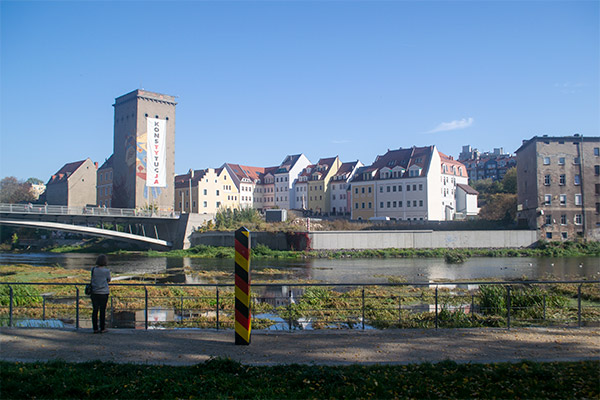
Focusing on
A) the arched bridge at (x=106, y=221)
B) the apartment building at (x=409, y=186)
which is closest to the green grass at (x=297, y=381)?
the arched bridge at (x=106, y=221)

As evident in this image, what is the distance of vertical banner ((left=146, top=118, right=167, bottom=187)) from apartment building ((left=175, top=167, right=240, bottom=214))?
835 cm

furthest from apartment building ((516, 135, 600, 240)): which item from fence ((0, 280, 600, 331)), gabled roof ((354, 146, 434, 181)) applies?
fence ((0, 280, 600, 331))

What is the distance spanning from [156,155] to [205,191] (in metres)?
13.8

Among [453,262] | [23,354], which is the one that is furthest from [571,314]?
[453,262]

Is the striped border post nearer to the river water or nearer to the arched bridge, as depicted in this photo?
the river water

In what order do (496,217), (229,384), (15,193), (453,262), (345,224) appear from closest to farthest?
(229,384) → (453,262) → (345,224) → (496,217) → (15,193)

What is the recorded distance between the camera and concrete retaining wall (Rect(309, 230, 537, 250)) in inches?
2157

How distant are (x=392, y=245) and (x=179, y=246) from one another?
28052mm

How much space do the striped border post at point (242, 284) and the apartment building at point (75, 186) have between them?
9527 centimetres

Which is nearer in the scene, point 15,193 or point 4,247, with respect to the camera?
point 4,247

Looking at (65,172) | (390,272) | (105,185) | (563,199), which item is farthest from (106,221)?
(563,199)

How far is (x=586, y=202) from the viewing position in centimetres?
5825

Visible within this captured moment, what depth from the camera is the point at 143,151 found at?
79125mm

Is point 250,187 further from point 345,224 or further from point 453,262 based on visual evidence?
point 453,262
